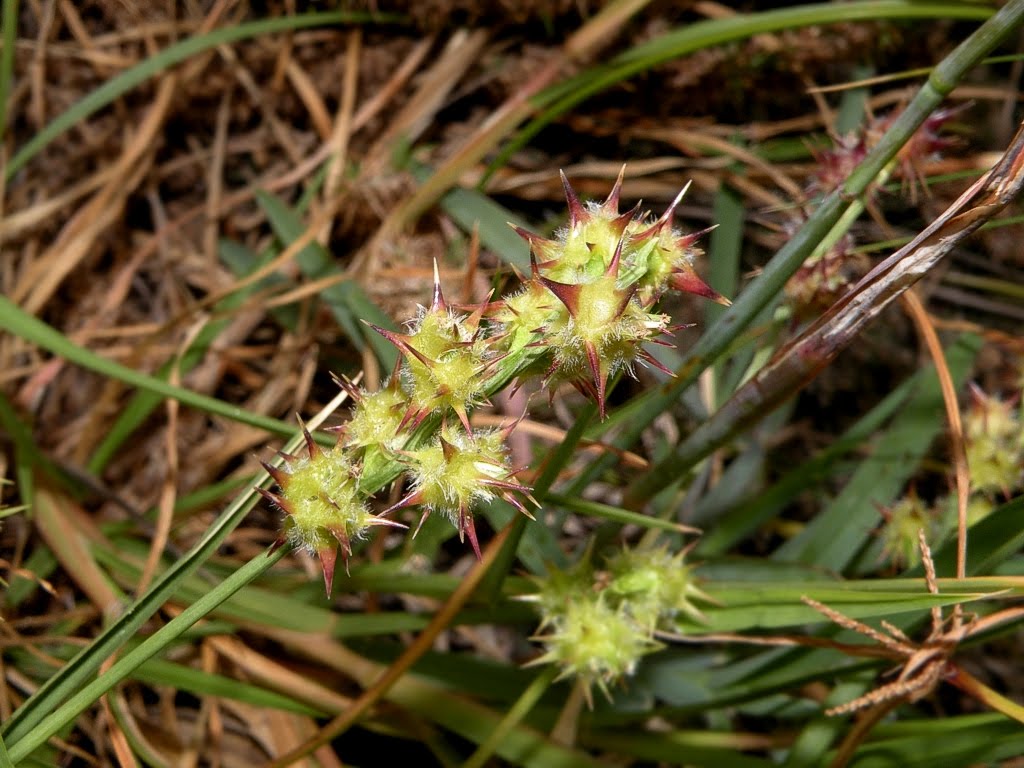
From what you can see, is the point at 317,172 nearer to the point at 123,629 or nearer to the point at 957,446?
the point at 123,629

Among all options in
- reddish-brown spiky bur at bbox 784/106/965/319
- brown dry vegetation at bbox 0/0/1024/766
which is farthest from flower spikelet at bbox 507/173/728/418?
brown dry vegetation at bbox 0/0/1024/766

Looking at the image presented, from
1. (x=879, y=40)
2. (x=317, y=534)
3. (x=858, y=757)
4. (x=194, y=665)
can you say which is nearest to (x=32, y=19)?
(x=194, y=665)

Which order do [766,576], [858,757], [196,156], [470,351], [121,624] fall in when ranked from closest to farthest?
[470,351] → [121,624] → [858,757] → [766,576] → [196,156]

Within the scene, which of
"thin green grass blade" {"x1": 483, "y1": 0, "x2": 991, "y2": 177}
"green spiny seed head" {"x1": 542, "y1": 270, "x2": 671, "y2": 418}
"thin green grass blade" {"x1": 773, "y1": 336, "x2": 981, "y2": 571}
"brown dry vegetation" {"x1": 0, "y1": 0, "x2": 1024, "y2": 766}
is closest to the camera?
"green spiny seed head" {"x1": 542, "y1": 270, "x2": 671, "y2": 418}

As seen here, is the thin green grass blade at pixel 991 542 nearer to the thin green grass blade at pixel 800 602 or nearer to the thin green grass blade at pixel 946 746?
the thin green grass blade at pixel 800 602

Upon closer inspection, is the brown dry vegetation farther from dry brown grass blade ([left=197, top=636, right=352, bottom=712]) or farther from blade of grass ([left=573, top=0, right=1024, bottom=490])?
blade of grass ([left=573, top=0, right=1024, bottom=490])

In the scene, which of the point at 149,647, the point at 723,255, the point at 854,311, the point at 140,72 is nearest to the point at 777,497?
the point at 723,255

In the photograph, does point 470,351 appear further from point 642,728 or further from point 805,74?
point 805,74
